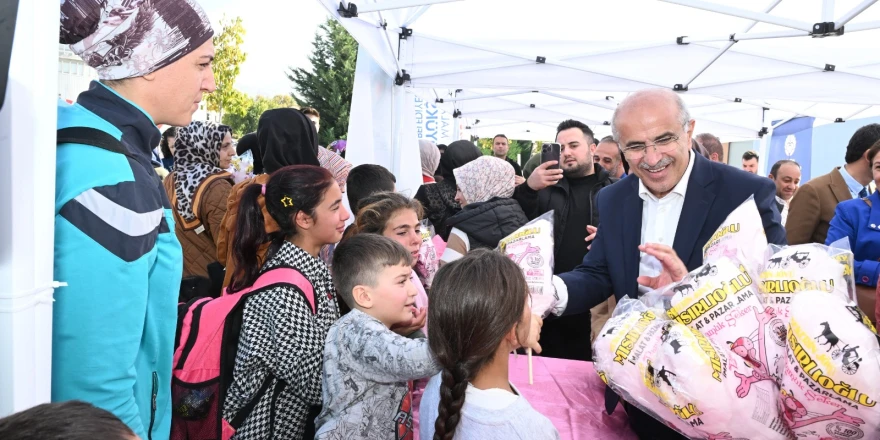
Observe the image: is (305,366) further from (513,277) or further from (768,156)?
(768,156)

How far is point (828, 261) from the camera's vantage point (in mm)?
1426

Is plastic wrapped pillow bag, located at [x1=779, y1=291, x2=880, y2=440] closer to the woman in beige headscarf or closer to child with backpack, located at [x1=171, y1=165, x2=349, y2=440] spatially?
child with backpack, located at [x1=171, y1=165, x2=349, y2=440]

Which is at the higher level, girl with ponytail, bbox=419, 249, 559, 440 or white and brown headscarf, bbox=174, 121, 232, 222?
white and brown headscarf, bbox=174, 121, 232, 222

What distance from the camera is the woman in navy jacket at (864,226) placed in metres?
3.15

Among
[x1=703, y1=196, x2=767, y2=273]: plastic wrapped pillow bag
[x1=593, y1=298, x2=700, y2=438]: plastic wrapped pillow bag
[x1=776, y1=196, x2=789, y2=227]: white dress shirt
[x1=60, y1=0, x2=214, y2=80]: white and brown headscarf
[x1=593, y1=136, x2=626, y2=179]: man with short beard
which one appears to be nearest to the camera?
[x1=60, y1=0, x2=214, y2=80]: white and brown headscarf

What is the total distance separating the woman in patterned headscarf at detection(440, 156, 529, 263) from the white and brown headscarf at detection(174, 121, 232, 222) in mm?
1430

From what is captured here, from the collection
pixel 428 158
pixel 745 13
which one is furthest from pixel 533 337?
pixel 428 158

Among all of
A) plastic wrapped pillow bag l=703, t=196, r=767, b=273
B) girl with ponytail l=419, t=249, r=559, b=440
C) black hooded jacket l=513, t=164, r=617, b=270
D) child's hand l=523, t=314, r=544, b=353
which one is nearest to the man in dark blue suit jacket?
plastic wrapped pillow bag l=703, t=196, r=767, b=273

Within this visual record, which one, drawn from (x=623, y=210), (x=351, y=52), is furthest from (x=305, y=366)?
(x=351, y=52)

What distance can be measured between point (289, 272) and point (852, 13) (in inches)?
182

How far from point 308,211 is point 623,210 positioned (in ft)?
4.26

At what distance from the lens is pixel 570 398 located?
2.08 m

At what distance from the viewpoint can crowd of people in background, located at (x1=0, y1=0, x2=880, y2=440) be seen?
1.17m

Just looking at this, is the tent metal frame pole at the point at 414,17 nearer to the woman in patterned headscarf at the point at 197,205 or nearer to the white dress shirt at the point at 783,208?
the woman in patterned headscarf at the point at 197,205
